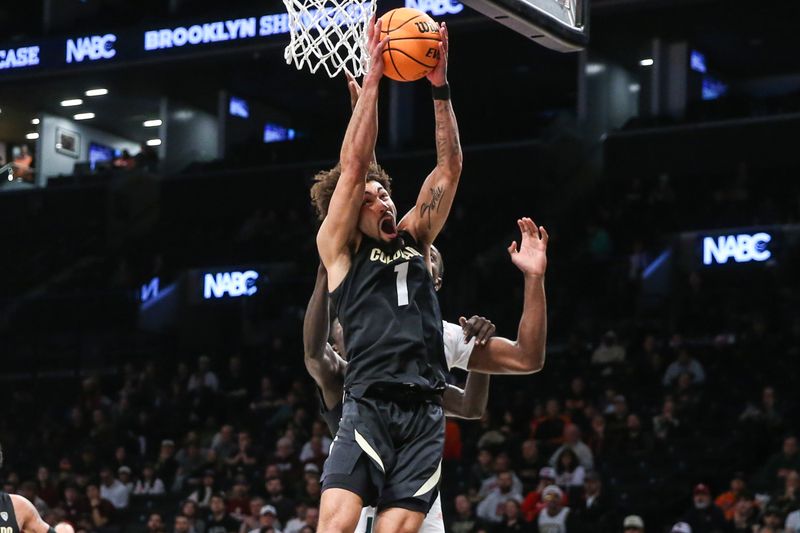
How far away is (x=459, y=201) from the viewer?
2747 cm

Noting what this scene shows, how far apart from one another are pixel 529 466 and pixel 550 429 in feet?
3.11

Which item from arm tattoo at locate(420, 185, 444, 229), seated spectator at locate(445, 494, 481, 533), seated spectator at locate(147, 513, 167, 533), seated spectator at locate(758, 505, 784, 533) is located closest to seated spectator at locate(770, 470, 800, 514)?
seated spectator at locate(758, 505, 784, 533)

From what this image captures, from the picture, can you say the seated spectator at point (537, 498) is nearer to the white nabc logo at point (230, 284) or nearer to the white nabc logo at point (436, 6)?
the white nabc logo at point (436, 6)

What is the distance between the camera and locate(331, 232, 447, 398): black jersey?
6.38m

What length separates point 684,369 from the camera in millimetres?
18875

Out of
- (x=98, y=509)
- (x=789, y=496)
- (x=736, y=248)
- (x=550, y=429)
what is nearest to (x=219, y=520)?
(x=98, y=509)

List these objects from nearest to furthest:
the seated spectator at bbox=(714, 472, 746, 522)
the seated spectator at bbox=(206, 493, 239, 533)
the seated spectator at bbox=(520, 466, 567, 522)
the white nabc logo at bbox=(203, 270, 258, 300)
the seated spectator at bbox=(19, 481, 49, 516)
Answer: the seated spectator at bbox=(714, 472, 746, 522) → the seated spectator at bbox=(520, 466, 567, 522) → the seated spectator at bbox=(206, 493, 239, 533) → the seated spectator at bbox=(19, 481, 49, 516) → the white nabc logo at bbox=(203, 270, 258, 300)

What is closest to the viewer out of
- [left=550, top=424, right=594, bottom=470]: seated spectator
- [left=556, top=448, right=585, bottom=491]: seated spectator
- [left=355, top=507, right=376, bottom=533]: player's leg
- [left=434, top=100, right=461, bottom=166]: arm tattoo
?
[left=355, top=507, right=376, bottom=533]: player's leg

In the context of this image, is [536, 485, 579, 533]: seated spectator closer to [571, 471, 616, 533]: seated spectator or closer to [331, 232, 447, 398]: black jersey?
[571, 471, 616, 533]: seated spectator

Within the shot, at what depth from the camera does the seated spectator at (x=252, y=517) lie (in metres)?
16.8

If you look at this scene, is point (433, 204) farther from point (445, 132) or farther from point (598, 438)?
point (598, 438)

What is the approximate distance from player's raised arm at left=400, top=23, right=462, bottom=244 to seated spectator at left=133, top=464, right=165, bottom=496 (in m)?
13.8

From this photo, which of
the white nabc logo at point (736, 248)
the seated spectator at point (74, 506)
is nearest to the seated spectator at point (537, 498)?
the seated spectator at point (74, 506)

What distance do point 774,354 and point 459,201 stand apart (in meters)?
9.52
